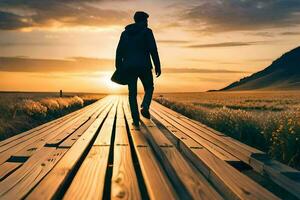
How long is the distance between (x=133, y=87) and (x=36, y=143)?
3457 millimetres

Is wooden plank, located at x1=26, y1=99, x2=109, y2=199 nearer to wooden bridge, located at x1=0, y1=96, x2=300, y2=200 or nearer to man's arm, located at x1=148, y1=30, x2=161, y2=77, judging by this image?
wooden bridge, located at x1=0, y1=96, x2=300, y2=200

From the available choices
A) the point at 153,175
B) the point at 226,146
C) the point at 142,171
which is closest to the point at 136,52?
the point at 226,146

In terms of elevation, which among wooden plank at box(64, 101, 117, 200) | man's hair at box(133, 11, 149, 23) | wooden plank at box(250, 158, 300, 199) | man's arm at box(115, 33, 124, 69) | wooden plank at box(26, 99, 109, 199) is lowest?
wooden plank at box(250, 158, 300, 199)

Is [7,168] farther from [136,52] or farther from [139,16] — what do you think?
[139,16]

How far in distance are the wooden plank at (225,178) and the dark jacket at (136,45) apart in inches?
162

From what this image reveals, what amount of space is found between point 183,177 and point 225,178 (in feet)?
1.27

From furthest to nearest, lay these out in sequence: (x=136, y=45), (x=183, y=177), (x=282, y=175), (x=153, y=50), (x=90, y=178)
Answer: (x=153, y=50), (x=136, y=45), (x=282, y=175), (x=183, y=177), (x=90, y=178)

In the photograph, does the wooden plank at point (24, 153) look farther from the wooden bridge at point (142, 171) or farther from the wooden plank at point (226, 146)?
Answer: the wooden plank at point (226, 146)

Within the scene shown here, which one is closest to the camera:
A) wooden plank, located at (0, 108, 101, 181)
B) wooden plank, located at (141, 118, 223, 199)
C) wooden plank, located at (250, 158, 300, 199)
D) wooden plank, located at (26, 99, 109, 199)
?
wooden plank, located at (26, 99, 109, 199)

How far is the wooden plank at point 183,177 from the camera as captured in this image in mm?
3854

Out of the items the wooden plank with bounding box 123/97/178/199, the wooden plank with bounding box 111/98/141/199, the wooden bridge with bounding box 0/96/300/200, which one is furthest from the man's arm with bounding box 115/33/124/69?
the wooden plank with bounding box 111/98/141/199

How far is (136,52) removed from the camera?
10203mm

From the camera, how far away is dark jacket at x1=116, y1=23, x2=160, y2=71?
10.2 meters

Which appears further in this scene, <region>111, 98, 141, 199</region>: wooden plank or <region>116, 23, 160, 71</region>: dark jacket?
<region>116, 23, 160, 71</region>: dark jacket
